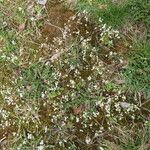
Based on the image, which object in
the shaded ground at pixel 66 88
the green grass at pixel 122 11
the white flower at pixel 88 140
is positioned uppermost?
the green grass at pixel 122 11

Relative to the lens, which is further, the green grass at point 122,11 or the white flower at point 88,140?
the green grass at point 122,11

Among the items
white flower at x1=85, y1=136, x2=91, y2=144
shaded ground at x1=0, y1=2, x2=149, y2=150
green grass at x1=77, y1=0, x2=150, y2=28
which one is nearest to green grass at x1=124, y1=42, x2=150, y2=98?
shaded ground at x1=0, y1=2, x2=149, y2=150

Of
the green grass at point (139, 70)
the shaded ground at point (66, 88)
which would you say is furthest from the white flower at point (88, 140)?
the green grass at point (139, 70)

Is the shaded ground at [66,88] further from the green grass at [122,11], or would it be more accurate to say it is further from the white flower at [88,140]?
the green grass at [122,11]

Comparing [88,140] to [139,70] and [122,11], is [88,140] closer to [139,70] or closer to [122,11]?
[139,70]

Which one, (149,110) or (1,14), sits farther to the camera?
(1,14)

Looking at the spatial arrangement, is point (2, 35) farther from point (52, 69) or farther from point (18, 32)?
point (52, 69)

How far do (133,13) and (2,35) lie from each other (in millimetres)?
1830

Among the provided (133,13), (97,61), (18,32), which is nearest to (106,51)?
(97,61)

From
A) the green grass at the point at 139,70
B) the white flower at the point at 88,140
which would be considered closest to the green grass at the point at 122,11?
the green grass at the point at 139,70

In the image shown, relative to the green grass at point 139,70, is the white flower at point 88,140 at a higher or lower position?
lower

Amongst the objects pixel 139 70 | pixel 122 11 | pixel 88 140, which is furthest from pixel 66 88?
pixel 122 11

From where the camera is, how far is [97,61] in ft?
19.9

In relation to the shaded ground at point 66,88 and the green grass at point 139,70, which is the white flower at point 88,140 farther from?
the green grass at point 139,70
